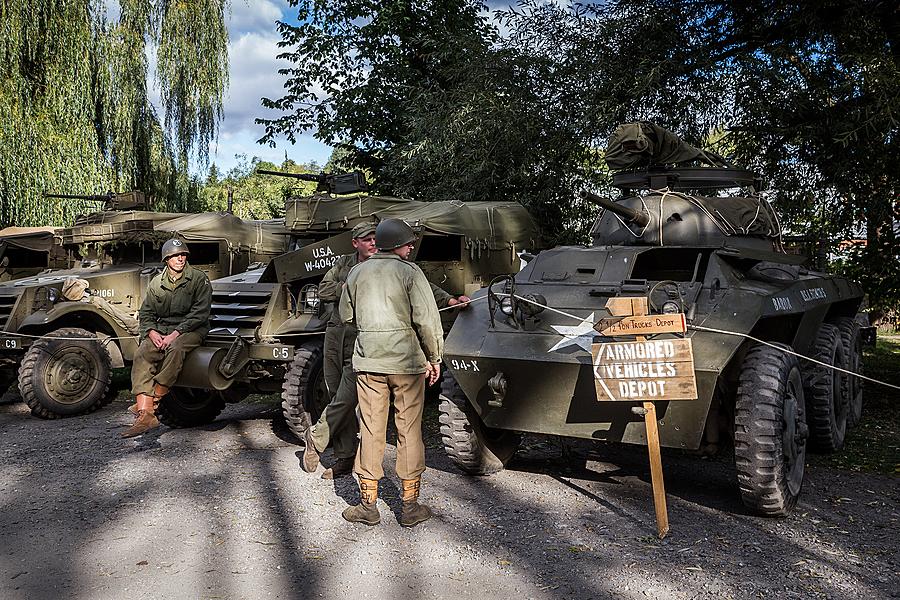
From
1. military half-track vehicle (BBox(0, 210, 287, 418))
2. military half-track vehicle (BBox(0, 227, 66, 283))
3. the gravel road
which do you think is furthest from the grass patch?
military half-track vehicle (BBox(0, 227, 66, 283))

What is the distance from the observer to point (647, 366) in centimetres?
468

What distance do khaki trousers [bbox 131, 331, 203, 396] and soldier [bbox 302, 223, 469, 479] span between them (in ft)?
4.82

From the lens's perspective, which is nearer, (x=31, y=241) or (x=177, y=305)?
(x=177, y=305)

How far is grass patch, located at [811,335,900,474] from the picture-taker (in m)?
6.54

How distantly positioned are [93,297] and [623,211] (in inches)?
240

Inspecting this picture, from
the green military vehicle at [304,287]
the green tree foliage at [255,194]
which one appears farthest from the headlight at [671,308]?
the green tree foliage at [255,194]

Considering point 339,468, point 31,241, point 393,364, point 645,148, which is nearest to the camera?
point 393,364

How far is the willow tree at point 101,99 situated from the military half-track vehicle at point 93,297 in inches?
150

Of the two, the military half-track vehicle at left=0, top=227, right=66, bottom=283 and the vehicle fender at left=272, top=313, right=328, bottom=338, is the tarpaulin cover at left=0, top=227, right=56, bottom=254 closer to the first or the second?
Result: the military half-track vehicle at left=0, top=227, right=66, bottom=283

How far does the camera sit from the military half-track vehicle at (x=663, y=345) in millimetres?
4875

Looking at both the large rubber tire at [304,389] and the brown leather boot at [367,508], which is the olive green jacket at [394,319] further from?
the large rubber tire at [304,389]

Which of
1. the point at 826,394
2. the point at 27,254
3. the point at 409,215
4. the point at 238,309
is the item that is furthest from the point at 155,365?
the point at 27,254

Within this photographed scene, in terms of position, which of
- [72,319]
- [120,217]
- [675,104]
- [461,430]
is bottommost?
[461,430]

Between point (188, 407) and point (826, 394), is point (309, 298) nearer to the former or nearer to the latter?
point (188, 407)
